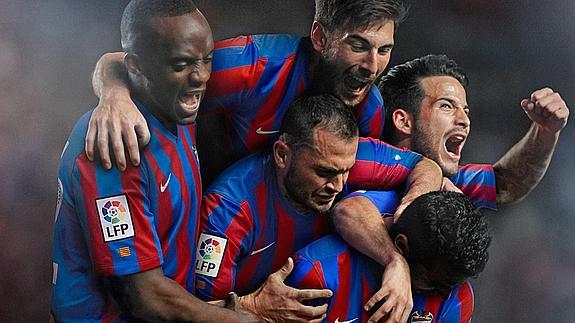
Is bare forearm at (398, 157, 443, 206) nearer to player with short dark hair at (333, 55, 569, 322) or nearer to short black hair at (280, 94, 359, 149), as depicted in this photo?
player with short dark hair at (333, 55, 569, 322)

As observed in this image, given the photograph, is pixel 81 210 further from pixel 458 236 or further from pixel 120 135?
pixel 458 236

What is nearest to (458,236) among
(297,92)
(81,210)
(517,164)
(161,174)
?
(517,164)

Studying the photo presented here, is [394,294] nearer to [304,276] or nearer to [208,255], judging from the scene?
[304,276]

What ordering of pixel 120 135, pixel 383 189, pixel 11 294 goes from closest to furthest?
pixel 120 135, pixel 11 294, pixel 383 189

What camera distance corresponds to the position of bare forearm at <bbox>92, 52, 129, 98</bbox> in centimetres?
149

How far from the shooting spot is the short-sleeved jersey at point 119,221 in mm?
1464

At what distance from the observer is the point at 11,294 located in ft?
5.08

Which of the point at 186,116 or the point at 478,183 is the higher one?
the point at 186,116

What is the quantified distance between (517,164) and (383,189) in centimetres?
33

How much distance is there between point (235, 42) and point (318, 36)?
17 cm

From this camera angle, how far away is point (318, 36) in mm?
1612

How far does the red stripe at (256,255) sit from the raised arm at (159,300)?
0.39 feet

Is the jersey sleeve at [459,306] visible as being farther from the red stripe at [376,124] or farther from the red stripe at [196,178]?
the red stripe at [196,178]

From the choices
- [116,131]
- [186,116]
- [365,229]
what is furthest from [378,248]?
[116,131]
